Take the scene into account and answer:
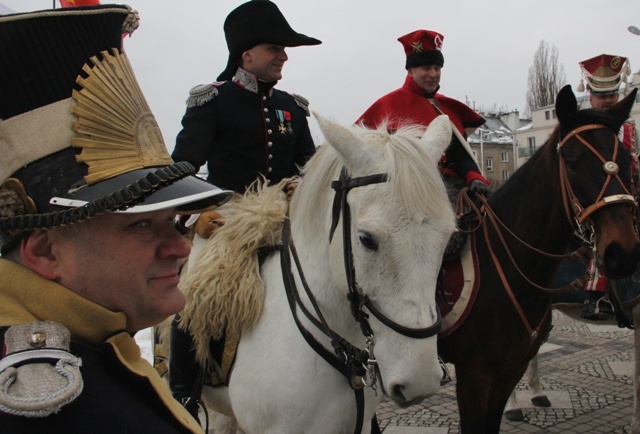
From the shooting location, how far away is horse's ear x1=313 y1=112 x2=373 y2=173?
2.11 metres

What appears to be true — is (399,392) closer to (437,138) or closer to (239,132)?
(437,138)

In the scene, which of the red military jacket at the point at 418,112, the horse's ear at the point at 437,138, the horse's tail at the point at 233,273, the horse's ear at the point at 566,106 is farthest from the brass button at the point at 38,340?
the horse's ear at the point at 566,106

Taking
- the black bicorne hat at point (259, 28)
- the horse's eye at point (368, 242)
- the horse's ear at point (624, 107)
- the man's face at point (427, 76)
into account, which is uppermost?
the black bicorne hat at point (259, 28)

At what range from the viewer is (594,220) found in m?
3.17

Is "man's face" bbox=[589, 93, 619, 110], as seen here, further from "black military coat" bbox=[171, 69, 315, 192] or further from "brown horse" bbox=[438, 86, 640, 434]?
"black military coat" bbox=[171, 69, 315, 192]

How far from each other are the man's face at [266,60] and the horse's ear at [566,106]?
1.79 metres

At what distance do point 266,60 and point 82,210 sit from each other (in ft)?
7.81

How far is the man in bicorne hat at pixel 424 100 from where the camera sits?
3945 millimetres

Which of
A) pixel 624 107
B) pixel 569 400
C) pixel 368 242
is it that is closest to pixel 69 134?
pixel 368 242

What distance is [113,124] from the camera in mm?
1139

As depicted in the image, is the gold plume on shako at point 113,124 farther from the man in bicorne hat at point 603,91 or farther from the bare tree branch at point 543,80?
the bare tree branch at point 543,80

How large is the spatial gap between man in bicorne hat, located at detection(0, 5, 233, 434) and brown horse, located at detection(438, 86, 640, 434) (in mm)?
2448

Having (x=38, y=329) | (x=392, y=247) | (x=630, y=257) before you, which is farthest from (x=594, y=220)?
(x=38, y=329)

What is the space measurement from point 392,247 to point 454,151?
2.38 metres
